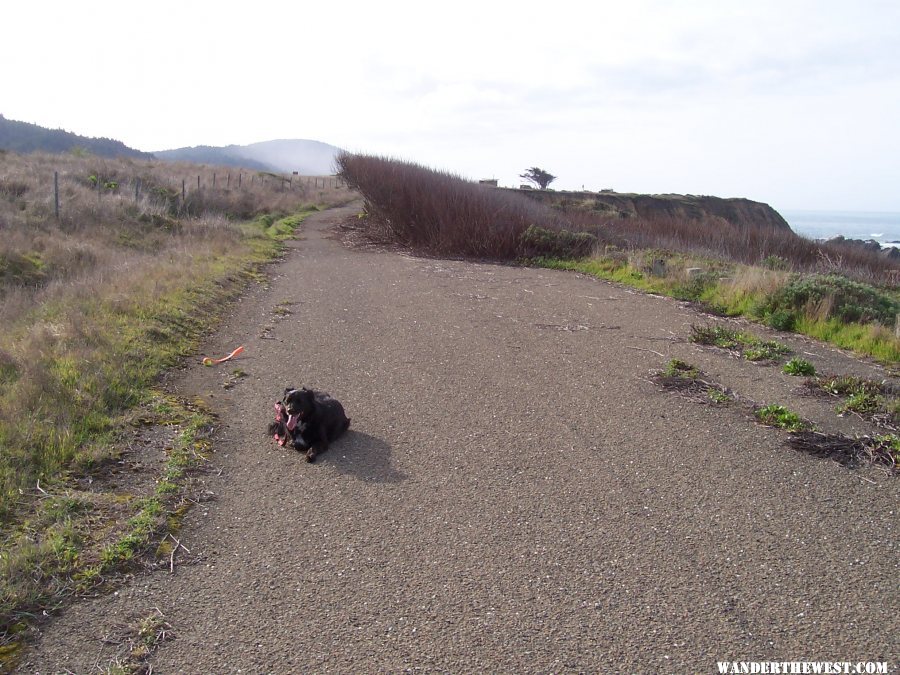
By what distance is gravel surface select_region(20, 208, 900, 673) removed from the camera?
110 inches

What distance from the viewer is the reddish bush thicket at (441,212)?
55.9 feet

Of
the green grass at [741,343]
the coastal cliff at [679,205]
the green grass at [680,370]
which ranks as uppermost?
the coastal cliff at [679,205]

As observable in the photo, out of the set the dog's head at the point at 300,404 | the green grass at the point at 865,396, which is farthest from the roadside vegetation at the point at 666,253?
the dog's head at the point at 300,404

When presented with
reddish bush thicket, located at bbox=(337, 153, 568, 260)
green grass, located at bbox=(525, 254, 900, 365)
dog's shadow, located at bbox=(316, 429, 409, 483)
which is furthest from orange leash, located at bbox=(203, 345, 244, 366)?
reddish bush thicket, located at bbox=(337, 153, 568, 260)

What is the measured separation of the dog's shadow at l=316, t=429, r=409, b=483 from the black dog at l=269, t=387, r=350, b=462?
105 millimetres

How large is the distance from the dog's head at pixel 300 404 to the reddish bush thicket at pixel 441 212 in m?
12.4

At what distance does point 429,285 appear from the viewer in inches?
492

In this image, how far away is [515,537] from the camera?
3.63m

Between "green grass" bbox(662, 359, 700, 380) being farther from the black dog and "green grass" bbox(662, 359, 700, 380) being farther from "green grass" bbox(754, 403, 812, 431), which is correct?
the black dog

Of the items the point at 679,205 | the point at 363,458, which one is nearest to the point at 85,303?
the point at 363,458

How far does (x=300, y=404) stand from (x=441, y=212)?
1411 centimetres

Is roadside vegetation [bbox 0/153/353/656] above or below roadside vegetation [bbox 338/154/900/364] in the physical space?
below

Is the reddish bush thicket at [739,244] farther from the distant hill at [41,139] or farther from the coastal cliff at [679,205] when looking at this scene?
the distant hill at [41,139]

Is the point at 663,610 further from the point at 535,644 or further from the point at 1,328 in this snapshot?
the point at 1,328
